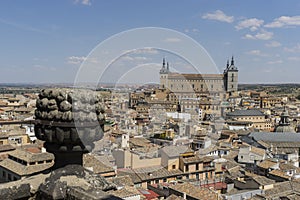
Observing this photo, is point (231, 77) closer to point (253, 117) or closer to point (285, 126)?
point (253, 117)

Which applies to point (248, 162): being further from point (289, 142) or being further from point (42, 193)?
point (42, 193)

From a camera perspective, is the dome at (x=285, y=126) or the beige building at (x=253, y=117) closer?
the dome at (x=285, y=126)

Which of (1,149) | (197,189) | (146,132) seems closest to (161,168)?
(197,189)

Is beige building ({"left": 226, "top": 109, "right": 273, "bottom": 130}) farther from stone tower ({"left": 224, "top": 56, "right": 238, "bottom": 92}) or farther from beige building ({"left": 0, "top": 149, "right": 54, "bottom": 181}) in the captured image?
beige building ({"left": 0, "top": 149, "right": 54, "bottom": 181})

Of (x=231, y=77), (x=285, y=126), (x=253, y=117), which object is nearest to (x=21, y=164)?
(x=285, y=126)

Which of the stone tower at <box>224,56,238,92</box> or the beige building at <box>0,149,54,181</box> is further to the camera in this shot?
the stone tower at <box>224,56,238,92</box>

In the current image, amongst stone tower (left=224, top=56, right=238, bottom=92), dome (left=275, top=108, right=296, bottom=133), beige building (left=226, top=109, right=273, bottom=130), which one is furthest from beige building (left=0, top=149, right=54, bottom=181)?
stone tower (left=224, top=56, right=238, bottom=92)

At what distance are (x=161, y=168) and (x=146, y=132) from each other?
39.6 feet

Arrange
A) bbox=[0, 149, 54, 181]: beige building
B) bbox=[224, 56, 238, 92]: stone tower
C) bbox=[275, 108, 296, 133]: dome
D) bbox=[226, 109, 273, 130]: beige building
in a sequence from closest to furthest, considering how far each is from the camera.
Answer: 1. bbox=[0, 149, 54, 181]: beige building
2. bbox=[275, 108, 296, 133]: dome
3. bbox=[226, 109, 273, 130]: beige building
4. bbox=[224, 56, 238, 92]: stone tower

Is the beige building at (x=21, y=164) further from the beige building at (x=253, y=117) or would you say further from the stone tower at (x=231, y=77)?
the stone tower at (x=231, y=77)

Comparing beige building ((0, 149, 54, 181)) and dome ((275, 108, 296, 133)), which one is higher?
beige building ((0, 149, 54, 181))

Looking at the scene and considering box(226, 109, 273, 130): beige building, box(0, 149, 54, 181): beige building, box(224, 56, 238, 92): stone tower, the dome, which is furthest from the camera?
box(224, 56, 238, 92): stone tower

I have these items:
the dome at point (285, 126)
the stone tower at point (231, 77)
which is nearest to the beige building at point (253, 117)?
the dome at point (285, 126)

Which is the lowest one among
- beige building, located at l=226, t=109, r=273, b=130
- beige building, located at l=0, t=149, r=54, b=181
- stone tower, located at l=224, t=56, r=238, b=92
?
beige building, located at l=226, t=109, r=273, b=130
